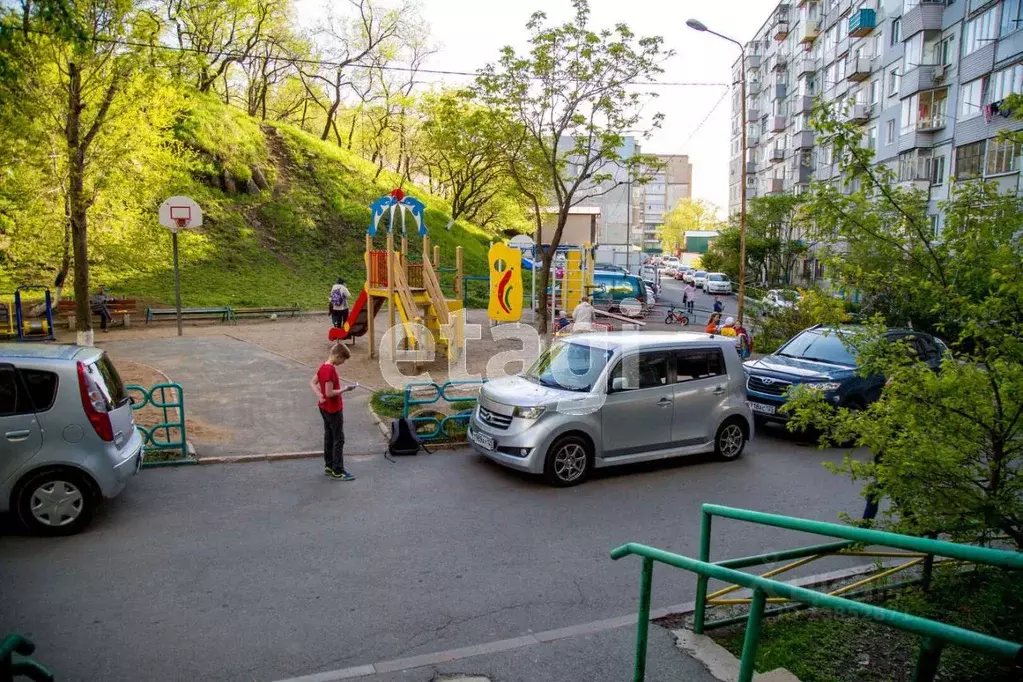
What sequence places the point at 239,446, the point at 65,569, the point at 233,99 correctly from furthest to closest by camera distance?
the point at 233,99
the point at 239,446
the point at 65,569

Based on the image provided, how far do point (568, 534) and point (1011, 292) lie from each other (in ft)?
14.3

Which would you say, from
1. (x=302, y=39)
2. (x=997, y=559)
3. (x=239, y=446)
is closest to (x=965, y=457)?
(x=997, y=559)

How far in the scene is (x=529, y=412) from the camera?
346 inches

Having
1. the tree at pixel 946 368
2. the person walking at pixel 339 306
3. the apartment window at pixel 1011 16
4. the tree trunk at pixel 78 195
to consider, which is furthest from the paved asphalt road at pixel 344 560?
the apartment window at pixel 1011 16

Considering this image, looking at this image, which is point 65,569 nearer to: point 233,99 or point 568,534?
point 568,534

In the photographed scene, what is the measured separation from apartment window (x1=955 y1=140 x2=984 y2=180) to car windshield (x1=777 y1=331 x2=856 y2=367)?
22.0 m

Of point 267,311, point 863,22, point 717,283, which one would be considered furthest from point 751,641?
point 717,283

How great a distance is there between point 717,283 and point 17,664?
165ft

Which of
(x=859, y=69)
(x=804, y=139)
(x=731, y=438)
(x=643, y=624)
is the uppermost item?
(x=859, y=69)

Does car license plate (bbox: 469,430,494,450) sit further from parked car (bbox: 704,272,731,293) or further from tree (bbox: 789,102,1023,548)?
parked car (bbox: 704,272,731,293)

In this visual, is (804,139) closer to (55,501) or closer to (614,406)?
(614,406)

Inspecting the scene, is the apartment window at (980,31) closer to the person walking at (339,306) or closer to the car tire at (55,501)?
the person walking at (339,306)

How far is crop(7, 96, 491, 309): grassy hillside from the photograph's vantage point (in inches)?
1009

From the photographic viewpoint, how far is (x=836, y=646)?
490cm
